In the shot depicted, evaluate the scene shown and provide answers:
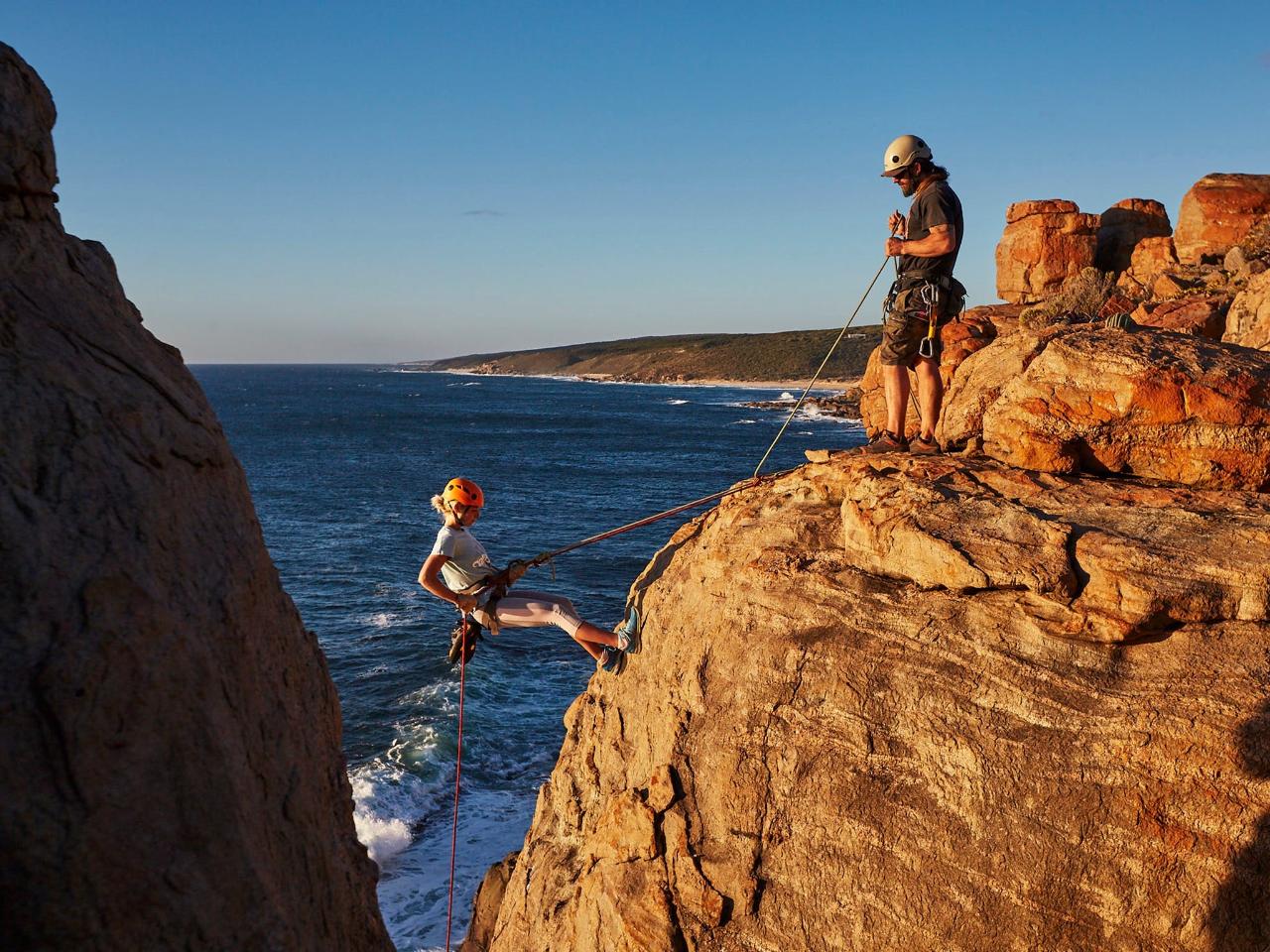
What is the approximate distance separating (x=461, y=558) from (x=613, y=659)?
185cm

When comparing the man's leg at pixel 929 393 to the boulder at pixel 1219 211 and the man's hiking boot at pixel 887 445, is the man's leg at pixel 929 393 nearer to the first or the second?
the man's hiking boot at pixel 887 445

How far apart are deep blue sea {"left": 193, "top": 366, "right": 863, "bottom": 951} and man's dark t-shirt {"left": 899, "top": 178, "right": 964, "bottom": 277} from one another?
40.9 ft

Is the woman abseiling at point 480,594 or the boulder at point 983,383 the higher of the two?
the boulder at point 983,383

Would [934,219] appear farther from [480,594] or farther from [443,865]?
[443,865]

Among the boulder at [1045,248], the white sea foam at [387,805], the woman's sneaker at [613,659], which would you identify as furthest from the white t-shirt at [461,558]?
the boulder at [1045,248]

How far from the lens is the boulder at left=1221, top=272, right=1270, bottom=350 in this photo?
38.3ft

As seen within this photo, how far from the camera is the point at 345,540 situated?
133ft

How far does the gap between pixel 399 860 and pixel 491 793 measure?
2.53m

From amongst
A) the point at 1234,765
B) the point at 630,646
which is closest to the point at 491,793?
the point at 630,646

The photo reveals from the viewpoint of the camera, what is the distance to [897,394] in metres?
9.26

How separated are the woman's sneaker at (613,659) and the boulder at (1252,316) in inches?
345

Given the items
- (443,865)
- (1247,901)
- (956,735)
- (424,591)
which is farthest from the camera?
(424,591)

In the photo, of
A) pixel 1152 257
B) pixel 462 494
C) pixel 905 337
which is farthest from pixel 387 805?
pixel 1152 257

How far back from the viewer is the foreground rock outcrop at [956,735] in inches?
231
